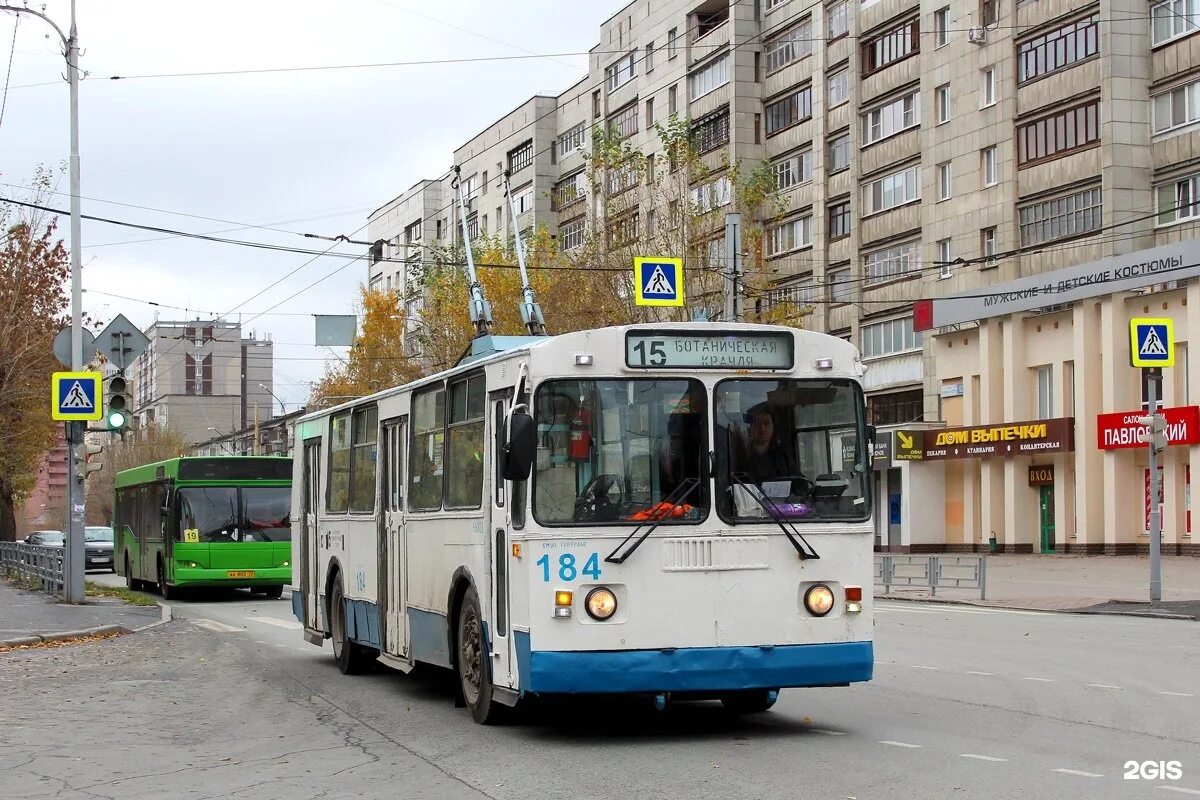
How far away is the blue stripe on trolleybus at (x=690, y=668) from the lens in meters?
10.4

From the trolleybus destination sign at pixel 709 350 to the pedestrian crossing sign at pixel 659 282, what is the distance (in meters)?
20.6

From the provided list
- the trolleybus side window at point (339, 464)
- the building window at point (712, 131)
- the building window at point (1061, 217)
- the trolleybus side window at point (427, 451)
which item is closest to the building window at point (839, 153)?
the building window at point (712, 131)

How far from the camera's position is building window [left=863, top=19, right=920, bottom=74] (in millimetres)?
55850

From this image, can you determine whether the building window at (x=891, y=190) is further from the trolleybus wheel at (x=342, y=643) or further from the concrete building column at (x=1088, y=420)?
the trolleybus wheel at (x=342, y=643)

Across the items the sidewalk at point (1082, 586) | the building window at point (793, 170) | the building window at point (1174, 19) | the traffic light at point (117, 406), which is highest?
the building window at point (1174, 19)

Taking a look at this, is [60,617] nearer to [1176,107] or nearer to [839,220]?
[1176,107]

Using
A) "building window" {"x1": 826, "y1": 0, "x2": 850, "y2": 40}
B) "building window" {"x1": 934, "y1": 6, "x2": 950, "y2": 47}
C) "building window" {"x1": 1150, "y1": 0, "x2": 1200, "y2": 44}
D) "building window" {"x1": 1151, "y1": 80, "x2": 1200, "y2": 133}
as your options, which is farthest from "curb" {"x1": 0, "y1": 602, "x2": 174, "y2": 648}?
"building window" {"x1": 826, "y1": 0, "x2": 850, "y2": 40}

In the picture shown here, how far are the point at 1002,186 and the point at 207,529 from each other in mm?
28429

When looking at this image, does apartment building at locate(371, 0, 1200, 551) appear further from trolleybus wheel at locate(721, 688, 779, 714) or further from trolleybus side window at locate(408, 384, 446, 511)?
trolleybus wheel at locate(721, 688, 779, 714)

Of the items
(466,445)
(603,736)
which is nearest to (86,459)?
(466,445)

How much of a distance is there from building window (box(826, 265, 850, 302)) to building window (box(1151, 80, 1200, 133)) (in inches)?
615

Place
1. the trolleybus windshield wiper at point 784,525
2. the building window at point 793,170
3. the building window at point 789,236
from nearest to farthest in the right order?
the trolleybus windshield wiper at point 784,525 → the building window at point 793,170 → the building window at point 789,236

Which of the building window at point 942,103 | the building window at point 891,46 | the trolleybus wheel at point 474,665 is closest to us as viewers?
the trolleybus wheel at point 474,665

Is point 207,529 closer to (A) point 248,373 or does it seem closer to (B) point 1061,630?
(B) point 1061,630
